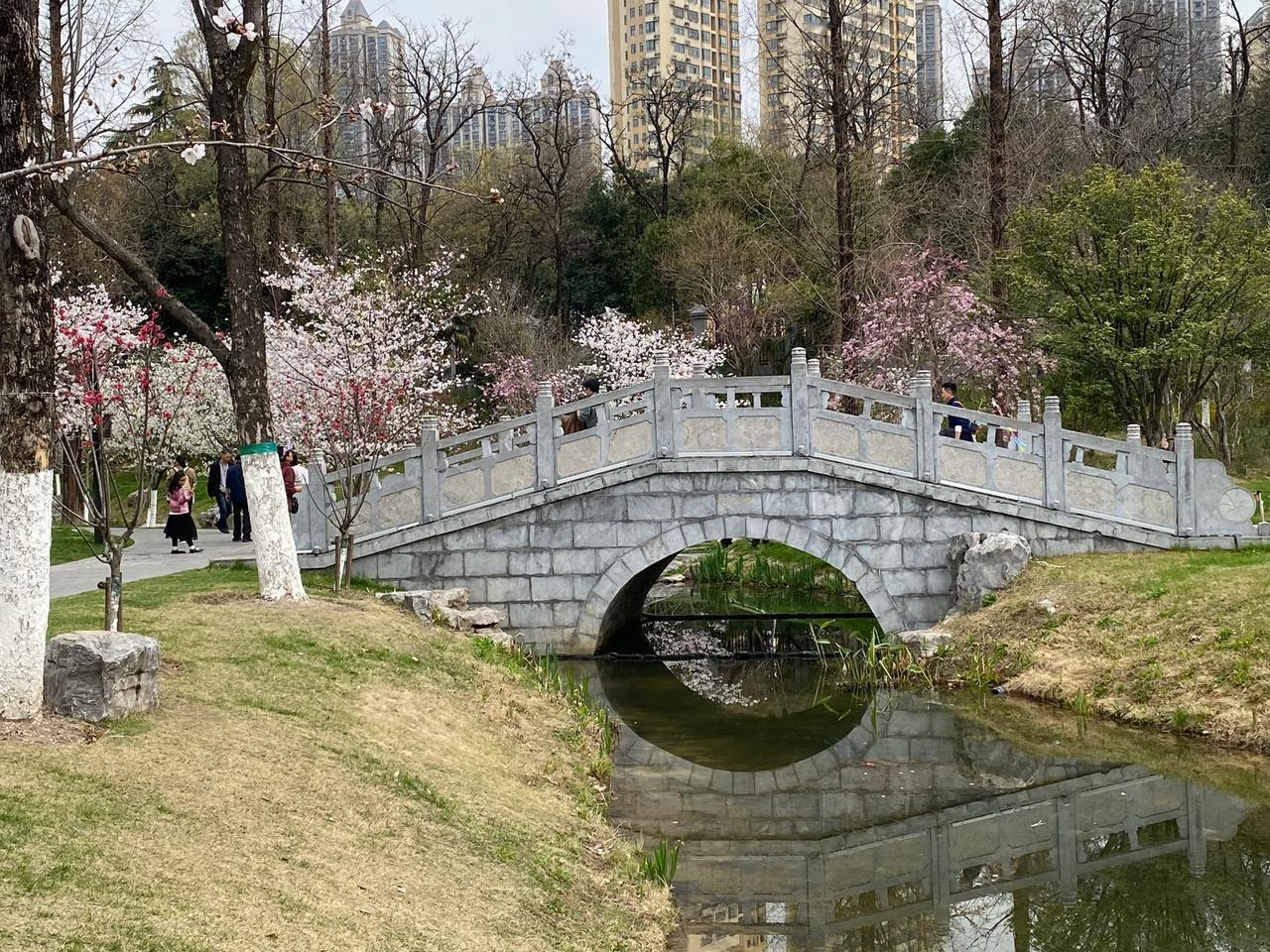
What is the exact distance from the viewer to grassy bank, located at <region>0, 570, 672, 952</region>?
564cm

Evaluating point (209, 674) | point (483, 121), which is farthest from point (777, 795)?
point (483, 121)

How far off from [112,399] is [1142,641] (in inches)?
373

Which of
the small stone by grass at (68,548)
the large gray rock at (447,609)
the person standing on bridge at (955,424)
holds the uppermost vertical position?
the person standing on bridge at (955,424)

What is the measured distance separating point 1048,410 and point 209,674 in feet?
31.7

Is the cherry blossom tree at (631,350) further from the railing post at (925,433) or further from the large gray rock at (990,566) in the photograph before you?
the large gray rock at (990,566)

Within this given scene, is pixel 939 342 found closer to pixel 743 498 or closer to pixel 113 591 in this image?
pixel 743 498

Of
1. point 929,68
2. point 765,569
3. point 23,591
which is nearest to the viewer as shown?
point 23,591

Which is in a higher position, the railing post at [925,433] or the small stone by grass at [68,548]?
the railing post at [925,433]

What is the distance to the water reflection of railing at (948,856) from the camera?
8500 mm

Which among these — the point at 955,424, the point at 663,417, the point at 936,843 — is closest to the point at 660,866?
the point at 936,843

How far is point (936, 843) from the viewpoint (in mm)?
9734

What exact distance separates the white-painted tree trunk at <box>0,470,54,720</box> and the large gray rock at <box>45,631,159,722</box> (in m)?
0.12

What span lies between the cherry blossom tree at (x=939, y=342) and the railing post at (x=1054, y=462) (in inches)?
273

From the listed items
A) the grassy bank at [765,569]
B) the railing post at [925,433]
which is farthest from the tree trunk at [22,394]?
the grassy bank at [765,569]
